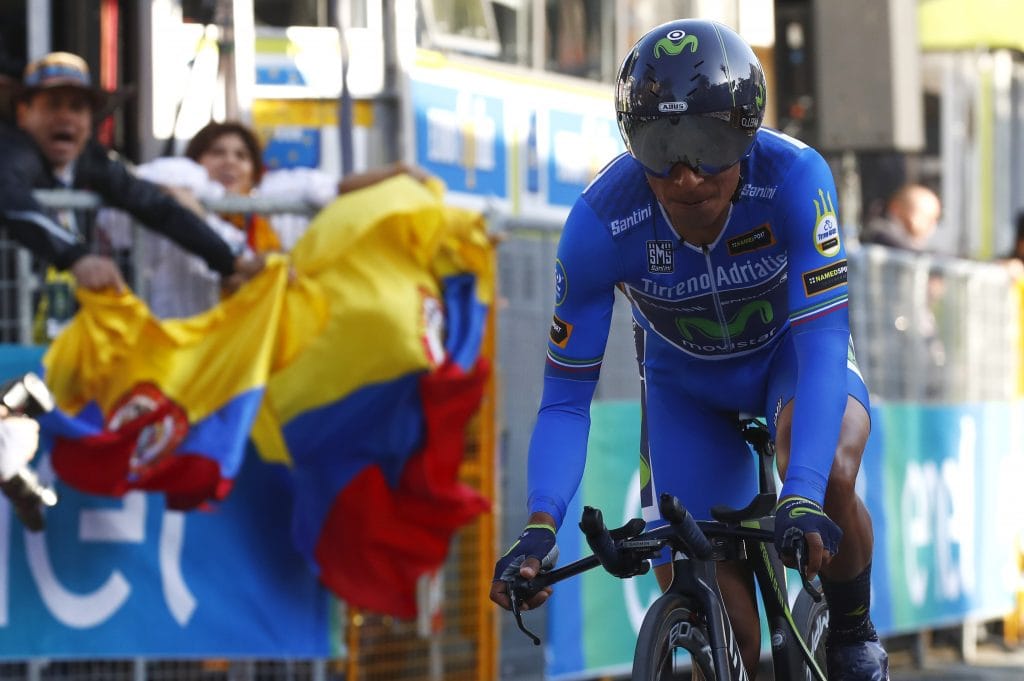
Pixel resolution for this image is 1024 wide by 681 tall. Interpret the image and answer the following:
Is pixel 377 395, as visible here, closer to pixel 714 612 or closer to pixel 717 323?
pixel 717 323

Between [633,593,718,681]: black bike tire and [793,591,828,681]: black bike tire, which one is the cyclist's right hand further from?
[793,591,828,681]: black bike tire

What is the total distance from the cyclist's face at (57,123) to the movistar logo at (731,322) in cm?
324

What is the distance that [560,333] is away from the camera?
203 inches

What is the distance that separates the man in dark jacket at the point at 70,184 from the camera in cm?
725

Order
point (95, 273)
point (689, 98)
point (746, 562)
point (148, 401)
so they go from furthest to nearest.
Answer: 1. point (148, 401)
2. point (95, 273)
3. point (746, 562)
4. point (689, 98)

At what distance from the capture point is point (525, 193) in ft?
43.2

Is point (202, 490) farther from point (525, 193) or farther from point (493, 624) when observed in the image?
point (525, 193)

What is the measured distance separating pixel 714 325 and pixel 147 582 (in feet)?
10.1

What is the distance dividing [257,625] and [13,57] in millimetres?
4284

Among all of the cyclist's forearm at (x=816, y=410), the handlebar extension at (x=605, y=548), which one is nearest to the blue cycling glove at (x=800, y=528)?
the cyclist's forearm at (x=816, y=410)

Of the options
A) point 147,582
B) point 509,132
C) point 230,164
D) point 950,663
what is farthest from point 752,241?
point 509,132

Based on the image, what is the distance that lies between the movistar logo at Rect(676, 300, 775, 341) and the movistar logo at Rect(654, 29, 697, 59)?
83cm

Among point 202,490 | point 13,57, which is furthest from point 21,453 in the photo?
point 13,57

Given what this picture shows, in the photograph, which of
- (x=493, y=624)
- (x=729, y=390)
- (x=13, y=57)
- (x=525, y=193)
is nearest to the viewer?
(x=729, y=390)
